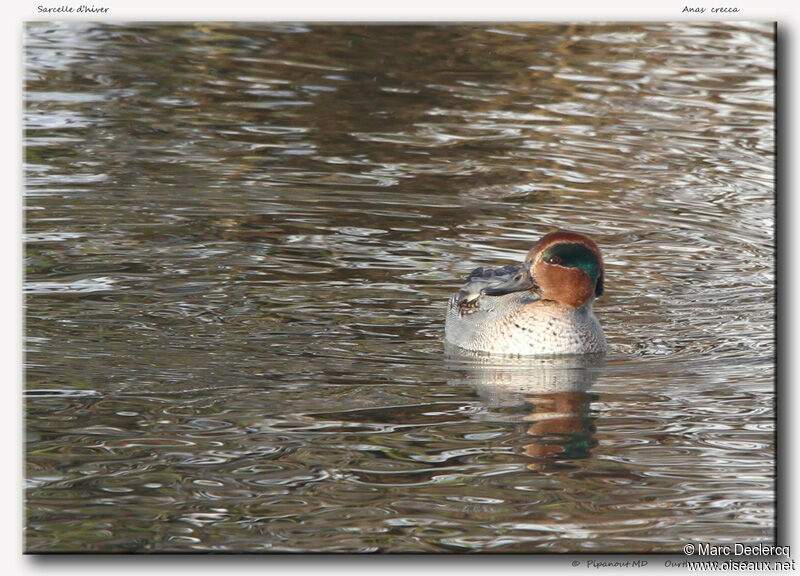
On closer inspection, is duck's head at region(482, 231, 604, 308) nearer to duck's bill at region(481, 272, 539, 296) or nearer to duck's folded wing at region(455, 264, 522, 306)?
duck's bill at region(481, 272, 539, 296)

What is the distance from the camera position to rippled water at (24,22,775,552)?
6.97 m

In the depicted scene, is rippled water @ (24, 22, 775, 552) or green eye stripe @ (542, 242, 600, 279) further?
green eye stripe @ (542, 242, 600, 279)

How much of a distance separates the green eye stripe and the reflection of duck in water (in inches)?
25.4

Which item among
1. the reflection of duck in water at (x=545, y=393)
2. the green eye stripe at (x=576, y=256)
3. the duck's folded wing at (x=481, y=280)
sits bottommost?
the reflection of duck in water at (x=545, y=393)

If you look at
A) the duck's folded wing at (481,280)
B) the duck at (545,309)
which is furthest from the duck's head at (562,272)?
the duck's folded wing at (481,280)

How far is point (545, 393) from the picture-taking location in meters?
8.77

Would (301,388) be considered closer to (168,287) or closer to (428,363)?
(428,363)

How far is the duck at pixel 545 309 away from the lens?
936 centimetres

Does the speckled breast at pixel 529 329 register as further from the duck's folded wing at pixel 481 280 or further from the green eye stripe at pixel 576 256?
the green eye stripe at pixel 576 256

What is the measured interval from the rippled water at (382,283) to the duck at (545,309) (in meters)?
0.18

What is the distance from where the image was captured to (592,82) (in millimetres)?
15094

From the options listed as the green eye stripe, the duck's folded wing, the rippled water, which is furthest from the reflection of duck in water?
the green eye stripe

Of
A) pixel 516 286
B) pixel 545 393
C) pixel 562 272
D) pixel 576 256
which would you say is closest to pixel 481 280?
pixel 516 286

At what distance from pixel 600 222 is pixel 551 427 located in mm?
4627
